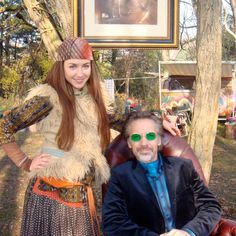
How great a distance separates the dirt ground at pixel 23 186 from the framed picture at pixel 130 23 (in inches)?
A: 37.6

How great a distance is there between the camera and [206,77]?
2.98 m

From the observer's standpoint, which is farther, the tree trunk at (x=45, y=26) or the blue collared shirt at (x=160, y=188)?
the tree trunk at (x=45, y=26)

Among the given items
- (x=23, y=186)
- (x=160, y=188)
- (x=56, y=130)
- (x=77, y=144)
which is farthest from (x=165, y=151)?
(x=23, y=186)

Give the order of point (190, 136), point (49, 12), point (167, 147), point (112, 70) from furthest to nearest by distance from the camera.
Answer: point (112, 70)
point (49, 12)
point (190, 136)
point (167, 147)

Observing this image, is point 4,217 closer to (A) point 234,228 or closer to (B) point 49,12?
(B) point 49,12

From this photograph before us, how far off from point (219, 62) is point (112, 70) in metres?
13.3

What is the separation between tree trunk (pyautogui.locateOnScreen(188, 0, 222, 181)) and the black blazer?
982 mm

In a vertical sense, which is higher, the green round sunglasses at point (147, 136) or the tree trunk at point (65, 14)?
the tree trunk at point (65, 14)

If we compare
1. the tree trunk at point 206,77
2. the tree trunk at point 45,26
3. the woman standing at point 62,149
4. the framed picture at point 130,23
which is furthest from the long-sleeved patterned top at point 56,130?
the tree trunk at point 45,26

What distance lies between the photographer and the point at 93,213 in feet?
7.21

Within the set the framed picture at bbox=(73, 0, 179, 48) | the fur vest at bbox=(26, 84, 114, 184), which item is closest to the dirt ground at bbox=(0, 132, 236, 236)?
the fur vest at bbox=(26, 84, 114, 184)

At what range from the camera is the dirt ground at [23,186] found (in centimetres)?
406

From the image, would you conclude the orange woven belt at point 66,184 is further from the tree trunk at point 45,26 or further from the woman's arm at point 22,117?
the tree trunk at point 45,26

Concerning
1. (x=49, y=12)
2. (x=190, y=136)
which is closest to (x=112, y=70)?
(x=49, y=12)
